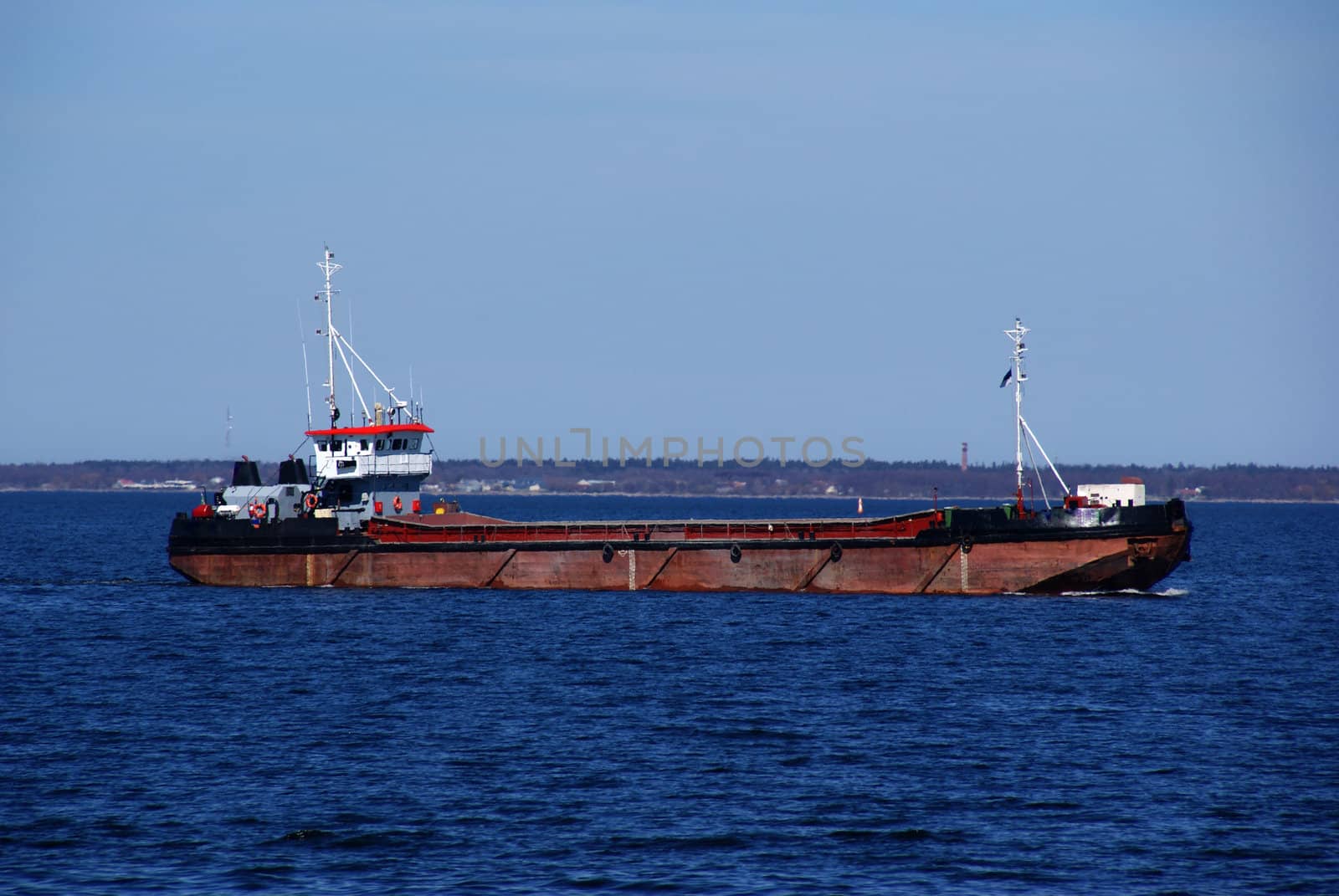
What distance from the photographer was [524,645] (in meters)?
43.5

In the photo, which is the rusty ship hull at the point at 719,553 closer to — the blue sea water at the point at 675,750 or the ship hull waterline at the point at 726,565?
the ship hull waterline at the point at 726,565

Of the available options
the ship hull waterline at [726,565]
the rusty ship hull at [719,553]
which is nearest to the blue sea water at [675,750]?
the ship hull waterline at [726,565]

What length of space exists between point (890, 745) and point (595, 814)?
8.03 metres

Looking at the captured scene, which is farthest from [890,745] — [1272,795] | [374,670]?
[374,670]

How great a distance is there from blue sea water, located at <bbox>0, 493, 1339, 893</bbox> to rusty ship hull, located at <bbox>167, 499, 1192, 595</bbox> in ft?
5.23

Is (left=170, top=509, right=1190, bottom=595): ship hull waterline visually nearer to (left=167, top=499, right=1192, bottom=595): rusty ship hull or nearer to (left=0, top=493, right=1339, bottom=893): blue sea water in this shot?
(left=167, top=499, right=1192, bottom=595): rusty ship hull

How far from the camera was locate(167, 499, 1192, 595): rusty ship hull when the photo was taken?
4997 centimetres

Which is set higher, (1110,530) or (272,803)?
(1110,530)

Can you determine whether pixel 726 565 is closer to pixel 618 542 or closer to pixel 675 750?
pixel 618 542

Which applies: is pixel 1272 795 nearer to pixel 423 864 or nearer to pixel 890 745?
pixel 890 745

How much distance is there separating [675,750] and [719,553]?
2568 centimetres

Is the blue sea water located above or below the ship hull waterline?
below

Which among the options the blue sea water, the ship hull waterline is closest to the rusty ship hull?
the ship hull waterline

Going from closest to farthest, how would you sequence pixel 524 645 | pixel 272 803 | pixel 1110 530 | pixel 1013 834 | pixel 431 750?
pixel 1013 834
pixel 272 803
pixel 431 750
pixel 524 645
pixel 1110 530
